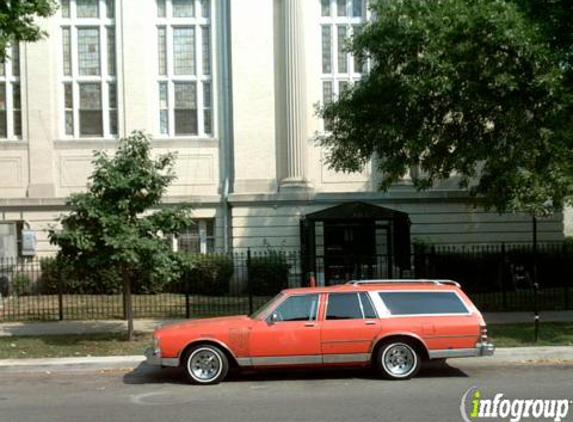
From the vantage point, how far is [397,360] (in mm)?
10102

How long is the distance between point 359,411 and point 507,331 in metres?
7.19

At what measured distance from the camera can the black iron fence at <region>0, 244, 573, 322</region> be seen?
20.4 m

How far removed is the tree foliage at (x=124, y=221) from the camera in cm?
1319

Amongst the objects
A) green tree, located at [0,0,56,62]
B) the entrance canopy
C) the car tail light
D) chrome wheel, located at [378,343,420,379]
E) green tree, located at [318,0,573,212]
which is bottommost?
chrome wheel, located at [378,343,420,379]

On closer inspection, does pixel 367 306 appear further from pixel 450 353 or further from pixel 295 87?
pixel 295 87

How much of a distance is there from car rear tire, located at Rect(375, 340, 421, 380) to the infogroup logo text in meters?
1.25

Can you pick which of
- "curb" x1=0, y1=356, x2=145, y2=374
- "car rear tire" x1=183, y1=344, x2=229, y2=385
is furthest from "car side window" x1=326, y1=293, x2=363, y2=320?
"curb" x1=0, y1=356, x2=145, y2=374

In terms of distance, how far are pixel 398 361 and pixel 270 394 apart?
2.00 meters

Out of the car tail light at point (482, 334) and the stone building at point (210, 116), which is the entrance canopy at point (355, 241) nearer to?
the stone building at point (210, 116)

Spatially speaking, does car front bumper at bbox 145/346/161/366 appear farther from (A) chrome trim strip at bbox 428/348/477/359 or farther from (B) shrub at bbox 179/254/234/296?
(B) shrub at bbox 179/254/234/296

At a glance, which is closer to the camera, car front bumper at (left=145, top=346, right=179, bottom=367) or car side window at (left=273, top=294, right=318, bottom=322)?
car front bumper at (left=145, top=346, right=179, bottom=367)

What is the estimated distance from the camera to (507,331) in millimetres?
14305

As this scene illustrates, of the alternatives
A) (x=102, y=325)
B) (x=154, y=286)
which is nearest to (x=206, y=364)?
(x=102, y=325)

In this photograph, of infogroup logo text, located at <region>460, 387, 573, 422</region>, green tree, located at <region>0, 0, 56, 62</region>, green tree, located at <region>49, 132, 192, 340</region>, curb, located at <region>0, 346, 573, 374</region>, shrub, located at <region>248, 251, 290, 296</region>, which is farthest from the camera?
shrub, located at <region>248, 251, 290, 296</region>
